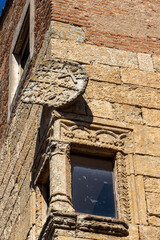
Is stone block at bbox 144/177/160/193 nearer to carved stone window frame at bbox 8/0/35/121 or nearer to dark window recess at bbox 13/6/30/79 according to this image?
carved stone window frame at bbox 8/0/35/121

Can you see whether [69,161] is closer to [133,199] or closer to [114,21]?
[133,199]

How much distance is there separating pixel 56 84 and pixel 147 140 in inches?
46.0

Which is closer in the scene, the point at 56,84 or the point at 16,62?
the point at 56,84

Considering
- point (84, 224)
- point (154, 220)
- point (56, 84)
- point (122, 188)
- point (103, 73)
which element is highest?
point (103, 73)

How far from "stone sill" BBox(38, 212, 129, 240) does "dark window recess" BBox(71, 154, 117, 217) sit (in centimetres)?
35

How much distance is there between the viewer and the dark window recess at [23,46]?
992cm

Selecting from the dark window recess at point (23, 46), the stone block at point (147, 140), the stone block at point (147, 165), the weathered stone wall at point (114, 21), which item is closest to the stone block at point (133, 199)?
the stone block at point (147, 165)

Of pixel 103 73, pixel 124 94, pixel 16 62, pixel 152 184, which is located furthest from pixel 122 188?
pixel 16 62

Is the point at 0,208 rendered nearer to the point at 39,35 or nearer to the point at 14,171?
the point at 14,171

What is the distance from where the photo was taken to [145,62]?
7855mm

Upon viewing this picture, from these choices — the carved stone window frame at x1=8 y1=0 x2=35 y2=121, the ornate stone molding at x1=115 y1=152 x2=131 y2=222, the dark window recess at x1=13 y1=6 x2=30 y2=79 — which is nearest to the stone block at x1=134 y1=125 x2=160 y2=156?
the ornate stone molding at x1=115 y1=152 x2=131 y2=222

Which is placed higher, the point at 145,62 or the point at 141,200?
the point at 145,62

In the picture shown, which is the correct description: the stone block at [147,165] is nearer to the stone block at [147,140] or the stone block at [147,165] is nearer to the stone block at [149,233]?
the stone block at [147,140]

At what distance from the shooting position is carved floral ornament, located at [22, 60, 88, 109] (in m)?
6.96
